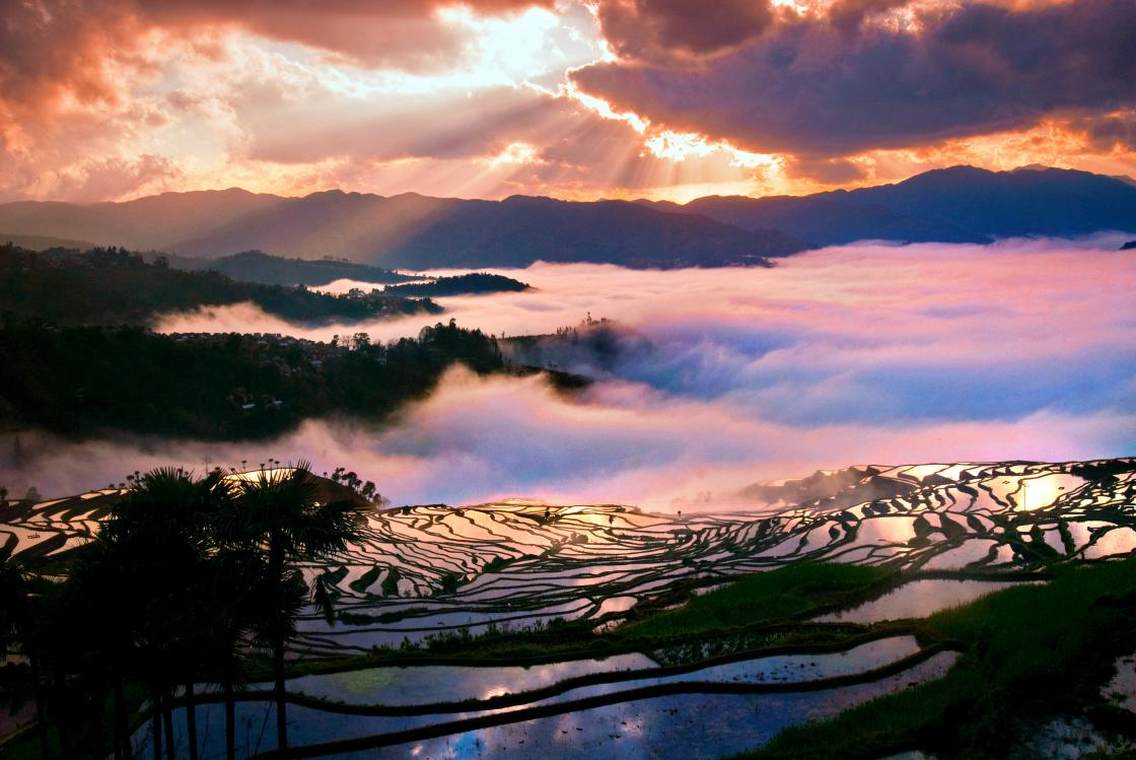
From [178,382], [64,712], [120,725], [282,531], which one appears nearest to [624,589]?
[64,712]

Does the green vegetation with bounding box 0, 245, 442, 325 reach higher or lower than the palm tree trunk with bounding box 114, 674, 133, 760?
higher

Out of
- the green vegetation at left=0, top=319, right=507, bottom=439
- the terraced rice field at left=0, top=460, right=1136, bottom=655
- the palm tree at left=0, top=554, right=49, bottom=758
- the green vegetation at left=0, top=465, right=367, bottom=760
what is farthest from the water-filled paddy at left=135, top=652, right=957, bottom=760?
the green vegetation at left=0, top=319, right=507, bottom=439

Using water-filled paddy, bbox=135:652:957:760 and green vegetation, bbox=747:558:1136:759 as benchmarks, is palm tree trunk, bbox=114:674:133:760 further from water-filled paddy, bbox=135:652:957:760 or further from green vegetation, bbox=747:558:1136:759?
green vegetation, bbox=747:558:1136:759

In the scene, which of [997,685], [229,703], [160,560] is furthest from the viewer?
[997,685]

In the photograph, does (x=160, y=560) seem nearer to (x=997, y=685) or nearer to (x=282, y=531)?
(x=282, y=531)

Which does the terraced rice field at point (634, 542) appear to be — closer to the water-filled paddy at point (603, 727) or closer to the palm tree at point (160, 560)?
the water-filled paddy at point (603, 727)

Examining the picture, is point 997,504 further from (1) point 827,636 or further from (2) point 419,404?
(2) point 419,404

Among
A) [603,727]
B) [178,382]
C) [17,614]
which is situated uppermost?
[178,382]
